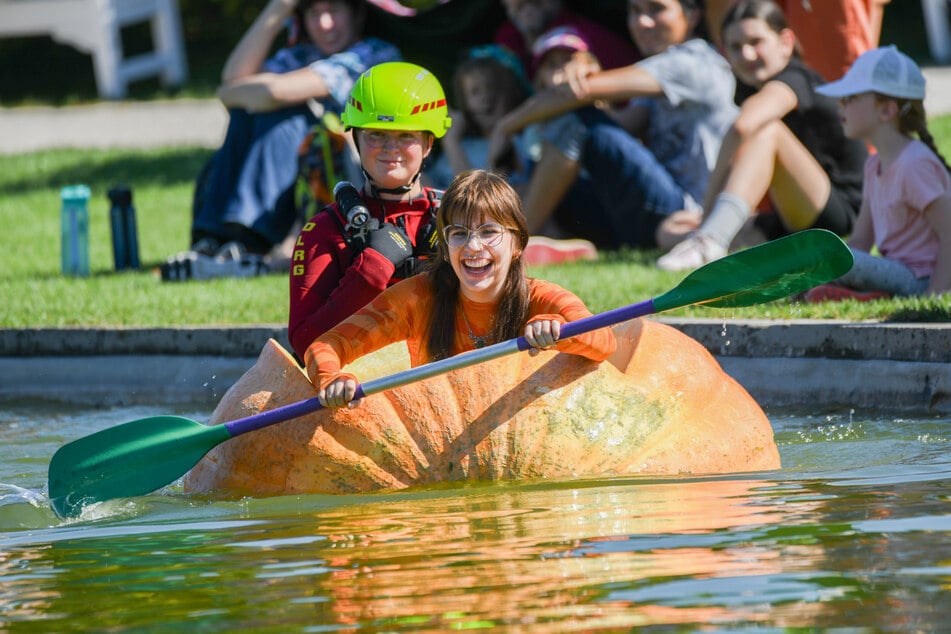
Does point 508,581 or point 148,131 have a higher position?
point 148,131

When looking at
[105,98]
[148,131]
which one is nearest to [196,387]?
[148,131]

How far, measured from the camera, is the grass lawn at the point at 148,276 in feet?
26.1

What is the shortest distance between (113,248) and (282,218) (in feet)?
4.43

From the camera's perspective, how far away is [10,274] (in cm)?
1134

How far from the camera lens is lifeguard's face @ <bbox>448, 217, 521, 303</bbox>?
5484 millimetres

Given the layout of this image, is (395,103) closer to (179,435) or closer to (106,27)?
(179,435)

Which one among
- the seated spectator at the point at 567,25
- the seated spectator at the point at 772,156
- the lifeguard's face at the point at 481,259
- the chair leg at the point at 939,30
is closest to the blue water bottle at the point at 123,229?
the seated spectator at the point at 567,25

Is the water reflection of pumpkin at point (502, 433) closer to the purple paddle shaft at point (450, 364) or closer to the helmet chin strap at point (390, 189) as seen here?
the purple paddle shaft at point (450, 364)

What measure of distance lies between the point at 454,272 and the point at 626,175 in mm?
4396

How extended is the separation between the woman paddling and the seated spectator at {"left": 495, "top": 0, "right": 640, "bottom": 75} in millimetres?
5409

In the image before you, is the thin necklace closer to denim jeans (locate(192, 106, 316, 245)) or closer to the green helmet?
the green helmet

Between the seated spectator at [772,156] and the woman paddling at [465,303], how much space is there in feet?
11.1

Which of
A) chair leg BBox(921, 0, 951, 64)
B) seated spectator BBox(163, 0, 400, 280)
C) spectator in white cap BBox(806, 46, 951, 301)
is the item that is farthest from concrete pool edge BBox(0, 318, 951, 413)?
chair leg BBox(921, 0, 951, 64)

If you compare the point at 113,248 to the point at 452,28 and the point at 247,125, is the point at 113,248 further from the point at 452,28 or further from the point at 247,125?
the point at 452,28
